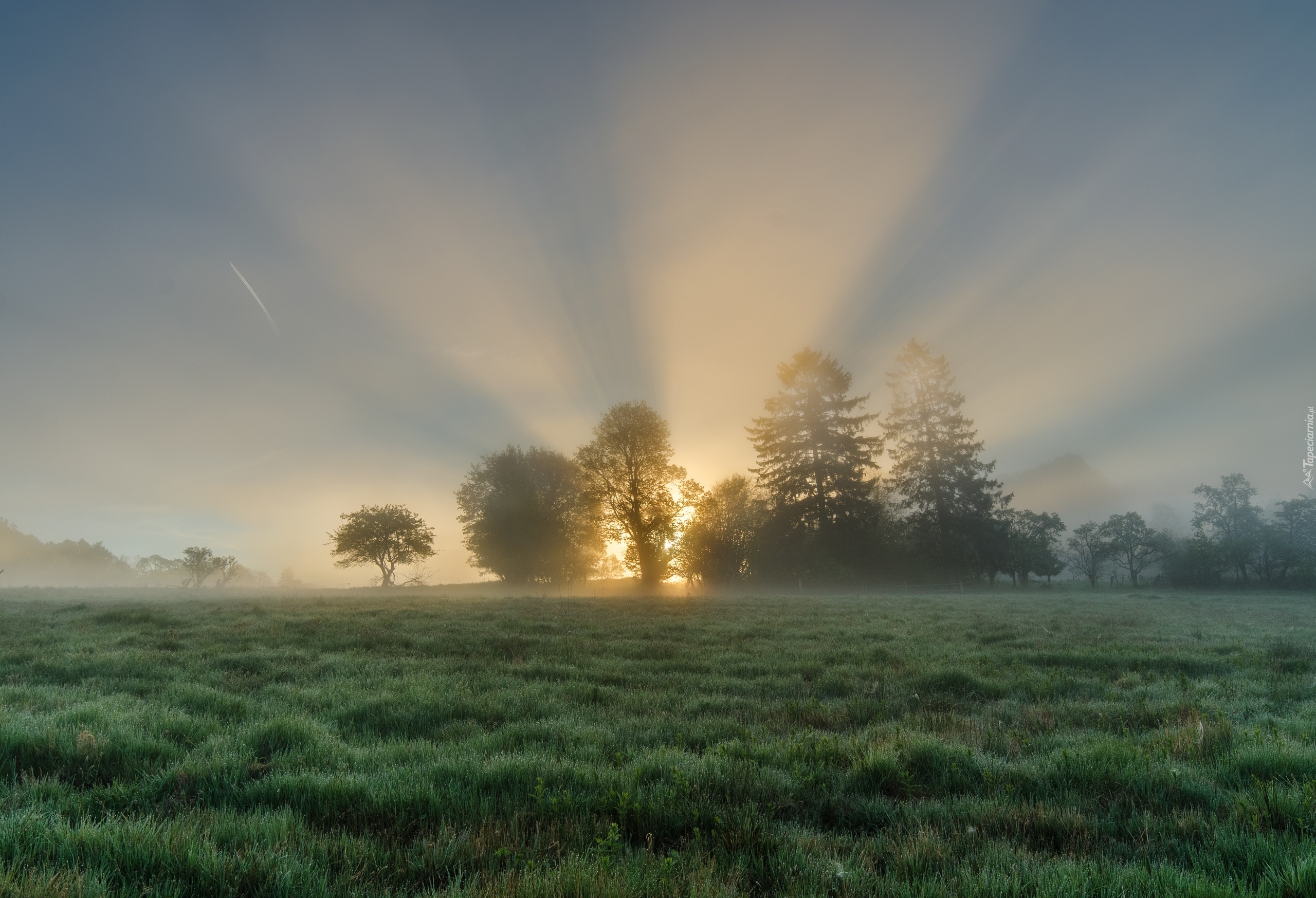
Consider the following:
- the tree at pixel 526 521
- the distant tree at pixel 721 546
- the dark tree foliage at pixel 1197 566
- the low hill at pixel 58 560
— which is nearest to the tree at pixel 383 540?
the tree at pixel 526 521

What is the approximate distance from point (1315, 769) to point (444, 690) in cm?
910

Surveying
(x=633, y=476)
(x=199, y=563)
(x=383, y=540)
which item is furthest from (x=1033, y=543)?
(x=199, y=563)

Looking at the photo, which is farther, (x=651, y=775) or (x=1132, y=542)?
(x=1132, y=542)

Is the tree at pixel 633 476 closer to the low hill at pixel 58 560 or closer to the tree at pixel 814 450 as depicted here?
the tree at pixel 814 450

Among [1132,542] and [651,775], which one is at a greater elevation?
[1132,542]

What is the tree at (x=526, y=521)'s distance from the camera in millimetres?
64125

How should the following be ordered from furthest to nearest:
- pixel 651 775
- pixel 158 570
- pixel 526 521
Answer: pixel 158 570, pixel 526 521, pixel 651 775

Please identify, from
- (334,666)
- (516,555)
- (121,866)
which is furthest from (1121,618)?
(516,555)

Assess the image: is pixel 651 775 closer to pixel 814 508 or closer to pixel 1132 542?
pixel 814 508

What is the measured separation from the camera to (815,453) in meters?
67.4

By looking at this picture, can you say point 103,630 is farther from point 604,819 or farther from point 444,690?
point 604,819

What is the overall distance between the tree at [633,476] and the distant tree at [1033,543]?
150 feet

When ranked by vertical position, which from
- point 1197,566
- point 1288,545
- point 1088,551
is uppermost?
point 1288,545

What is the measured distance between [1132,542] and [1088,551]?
713 cm
